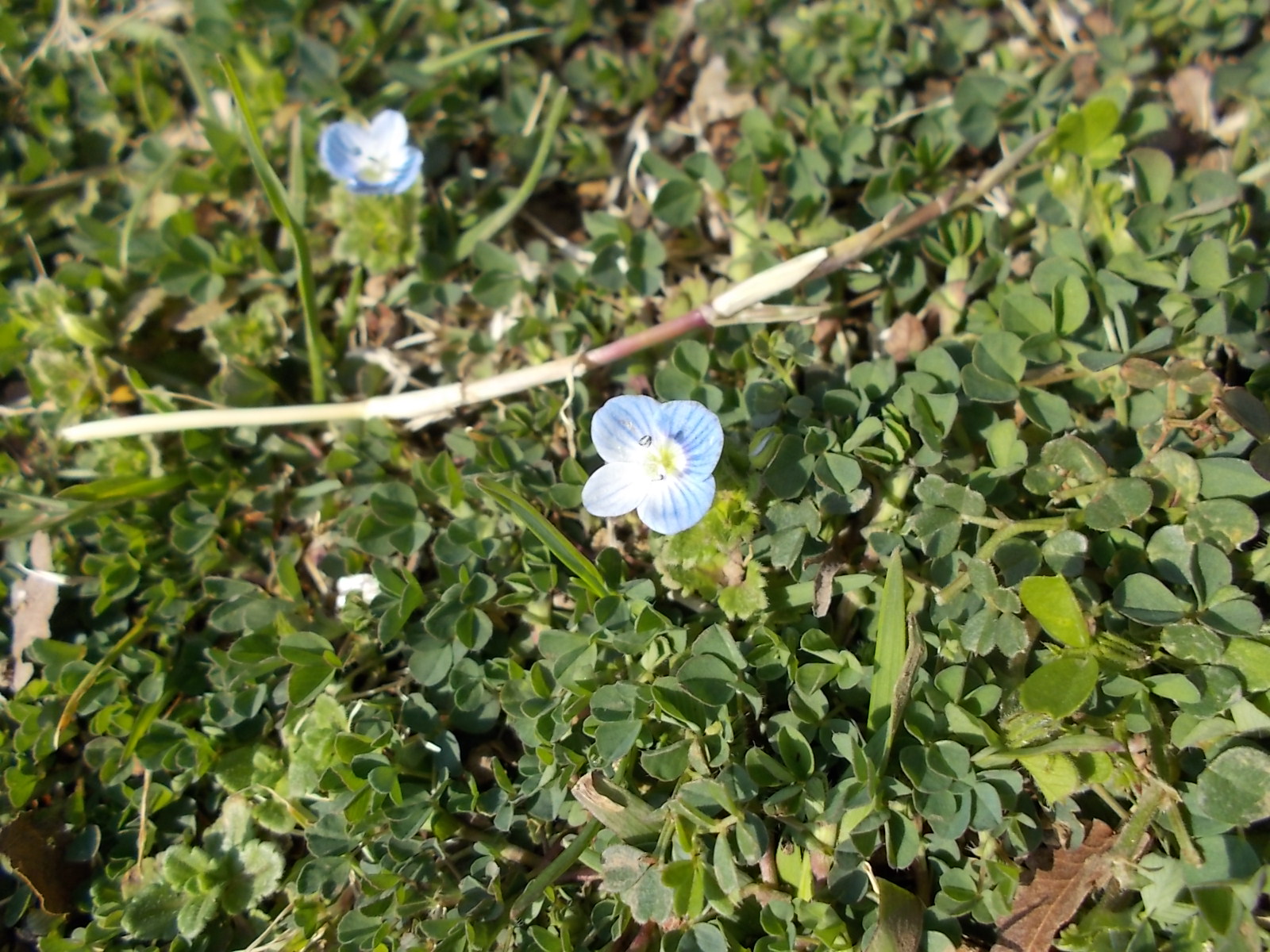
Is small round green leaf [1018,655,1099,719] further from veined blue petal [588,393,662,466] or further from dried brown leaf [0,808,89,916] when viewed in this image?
dried brown leaf [0,808,89,916]

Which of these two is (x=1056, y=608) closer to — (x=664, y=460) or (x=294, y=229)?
(x=664, y=460)

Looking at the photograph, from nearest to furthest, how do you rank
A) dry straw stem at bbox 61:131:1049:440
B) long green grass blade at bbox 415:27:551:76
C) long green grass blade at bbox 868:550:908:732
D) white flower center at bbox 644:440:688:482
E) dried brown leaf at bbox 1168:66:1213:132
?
long green grass blade at bbox 868:550:908:732
white flower center at bbox 644:440:688:482
dry straw stem at bbox 61:131:1049:440
dried brown leaf at bbox 1168:66:1213:132
long green grass blade at bbox 415:27:551:76

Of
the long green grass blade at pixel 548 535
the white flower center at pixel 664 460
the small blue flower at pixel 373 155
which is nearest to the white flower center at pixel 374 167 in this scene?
the small blue flower at pixel 373 155

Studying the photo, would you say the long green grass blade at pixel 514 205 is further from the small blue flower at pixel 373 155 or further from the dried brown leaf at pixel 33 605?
the dried brown leaf at pixel 33 605

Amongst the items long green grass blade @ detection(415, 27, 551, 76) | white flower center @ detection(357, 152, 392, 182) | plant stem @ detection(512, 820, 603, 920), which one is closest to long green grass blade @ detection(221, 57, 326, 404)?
white flower center @ detection(357, 152, 392, 182)

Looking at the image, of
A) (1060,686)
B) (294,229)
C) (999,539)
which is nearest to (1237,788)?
(1060,686)

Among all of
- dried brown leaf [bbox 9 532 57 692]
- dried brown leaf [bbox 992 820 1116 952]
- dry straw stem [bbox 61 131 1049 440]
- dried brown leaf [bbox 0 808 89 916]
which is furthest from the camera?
dried brown leaf [bbox 9 532 57 692]
